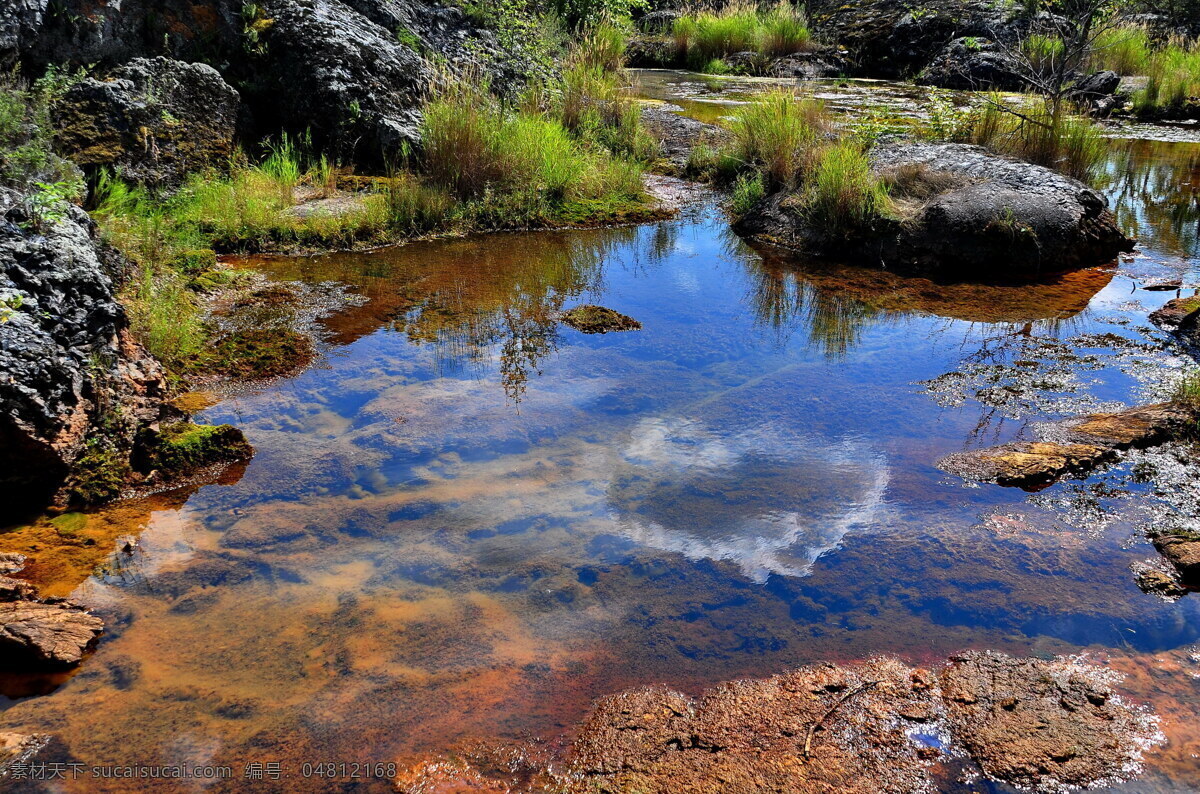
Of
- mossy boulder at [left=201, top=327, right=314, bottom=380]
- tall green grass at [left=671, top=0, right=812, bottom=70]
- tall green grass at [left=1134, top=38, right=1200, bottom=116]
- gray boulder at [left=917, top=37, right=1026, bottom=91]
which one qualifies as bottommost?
mossy boulder at [left=201, top=327, right=314, bottom=380]

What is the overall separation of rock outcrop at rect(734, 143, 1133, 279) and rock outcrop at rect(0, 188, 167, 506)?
5516mm

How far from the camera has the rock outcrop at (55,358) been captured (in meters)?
3.33

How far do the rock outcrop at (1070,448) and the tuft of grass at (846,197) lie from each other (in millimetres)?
3278

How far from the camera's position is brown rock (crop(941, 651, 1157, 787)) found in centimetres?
229

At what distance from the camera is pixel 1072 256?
22.1ft

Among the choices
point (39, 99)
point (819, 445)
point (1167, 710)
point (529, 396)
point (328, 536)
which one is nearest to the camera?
point (1167, 710)

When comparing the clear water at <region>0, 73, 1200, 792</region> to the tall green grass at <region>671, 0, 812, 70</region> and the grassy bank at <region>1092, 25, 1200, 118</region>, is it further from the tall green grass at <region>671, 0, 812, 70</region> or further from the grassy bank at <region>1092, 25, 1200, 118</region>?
the tall green grass at <region>671, 0, 812, 70</region>

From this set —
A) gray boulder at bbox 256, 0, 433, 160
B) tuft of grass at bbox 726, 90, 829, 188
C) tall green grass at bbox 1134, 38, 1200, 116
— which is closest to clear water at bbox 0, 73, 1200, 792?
tuft of grass at bbox 726, 90, 829, 188

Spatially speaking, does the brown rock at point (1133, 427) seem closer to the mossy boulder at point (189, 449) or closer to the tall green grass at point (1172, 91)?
the mossy boulder at point (189, 449)

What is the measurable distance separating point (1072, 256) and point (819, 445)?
166 inches

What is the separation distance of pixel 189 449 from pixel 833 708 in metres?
3.03

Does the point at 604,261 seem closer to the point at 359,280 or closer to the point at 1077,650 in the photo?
the point at 359,280

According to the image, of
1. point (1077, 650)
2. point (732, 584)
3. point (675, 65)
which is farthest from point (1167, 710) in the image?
point (675, 65)

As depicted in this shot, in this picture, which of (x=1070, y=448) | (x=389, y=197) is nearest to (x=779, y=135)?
(x=389, y=197)
